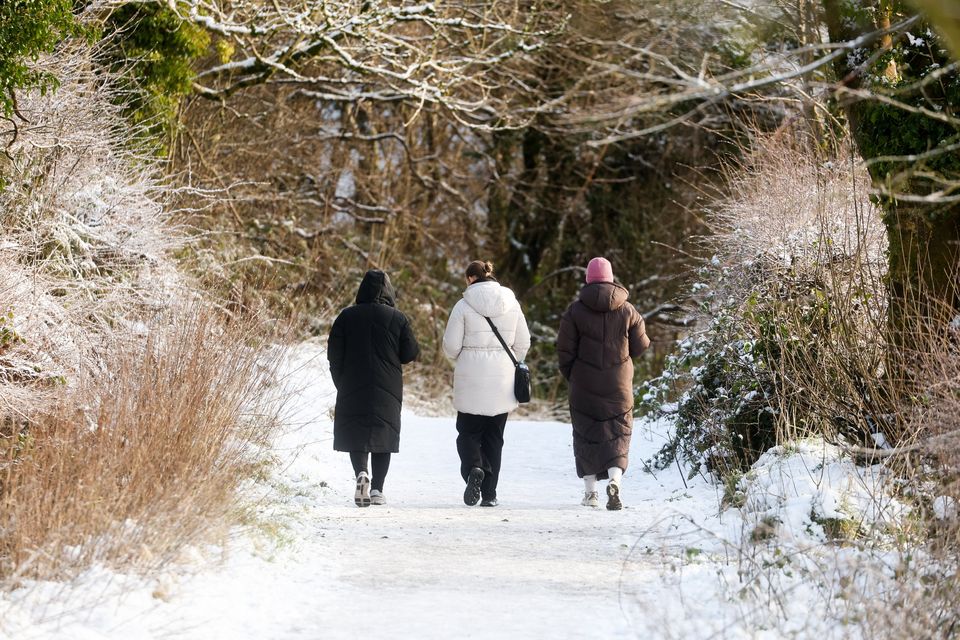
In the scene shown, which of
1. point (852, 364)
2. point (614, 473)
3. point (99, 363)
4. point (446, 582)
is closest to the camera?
point (446, 582)

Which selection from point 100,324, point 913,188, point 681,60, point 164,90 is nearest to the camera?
point 913,188

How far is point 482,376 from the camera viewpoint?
30.8 feet

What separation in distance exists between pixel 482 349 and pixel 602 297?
1.02 meters

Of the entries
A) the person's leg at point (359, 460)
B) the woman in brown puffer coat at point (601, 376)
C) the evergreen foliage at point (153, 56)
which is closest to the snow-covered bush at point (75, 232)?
the evergreen foliage at point (153, 56)

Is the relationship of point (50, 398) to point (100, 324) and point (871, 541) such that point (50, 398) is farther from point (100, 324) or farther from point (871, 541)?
point (871, 541)

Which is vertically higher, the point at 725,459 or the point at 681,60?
the point at 681,60

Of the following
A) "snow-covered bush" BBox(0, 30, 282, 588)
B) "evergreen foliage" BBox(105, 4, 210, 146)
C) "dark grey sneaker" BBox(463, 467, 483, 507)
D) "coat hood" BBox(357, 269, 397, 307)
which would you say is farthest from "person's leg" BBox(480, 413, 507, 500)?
"evergreen foliage" BBox(105, 4, 210, 146)

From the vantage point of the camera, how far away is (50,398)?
8.97 m

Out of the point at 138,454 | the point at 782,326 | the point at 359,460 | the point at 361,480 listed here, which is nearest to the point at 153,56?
the point at 359,460

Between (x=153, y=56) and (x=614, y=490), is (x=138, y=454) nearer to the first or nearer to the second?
(x=614, y=490)

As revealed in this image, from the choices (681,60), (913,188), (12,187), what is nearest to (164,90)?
(12,187)

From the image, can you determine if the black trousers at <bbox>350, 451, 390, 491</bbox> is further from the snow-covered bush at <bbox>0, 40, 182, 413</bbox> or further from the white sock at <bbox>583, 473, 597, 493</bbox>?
the snow-covered bush at <bbox>0, 40, 182, 413</bbox>

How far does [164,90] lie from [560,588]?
1004 centimetres

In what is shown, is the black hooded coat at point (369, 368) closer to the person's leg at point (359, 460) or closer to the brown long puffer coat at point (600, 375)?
the person's leg at point (359, 460)
